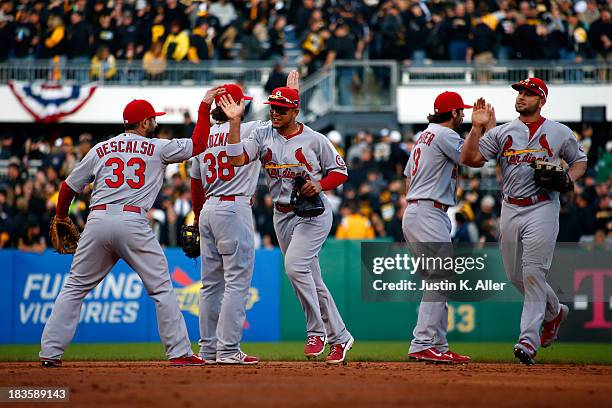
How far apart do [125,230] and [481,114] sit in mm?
3251

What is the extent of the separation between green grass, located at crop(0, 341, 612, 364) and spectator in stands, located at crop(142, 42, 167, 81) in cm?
979

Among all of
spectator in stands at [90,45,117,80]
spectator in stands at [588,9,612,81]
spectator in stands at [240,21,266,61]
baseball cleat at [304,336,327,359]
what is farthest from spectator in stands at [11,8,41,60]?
baseball cleat at [304,336,327,359]

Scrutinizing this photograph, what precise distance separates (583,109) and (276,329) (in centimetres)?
925

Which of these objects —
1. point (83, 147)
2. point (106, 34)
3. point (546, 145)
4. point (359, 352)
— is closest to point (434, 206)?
point (546, 145)

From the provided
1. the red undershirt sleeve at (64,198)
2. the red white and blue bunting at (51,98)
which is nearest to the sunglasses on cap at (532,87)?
the red undershirt sleeve at (64,198)

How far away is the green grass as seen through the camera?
12078 mm

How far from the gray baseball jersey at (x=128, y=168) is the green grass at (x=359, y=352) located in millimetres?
2749

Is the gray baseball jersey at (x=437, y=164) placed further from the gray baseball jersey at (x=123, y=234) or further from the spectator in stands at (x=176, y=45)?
the spectator in stands at (x=176, y=45)

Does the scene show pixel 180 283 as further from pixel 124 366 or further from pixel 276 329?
pixel 124 366

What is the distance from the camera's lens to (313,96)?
2341cm

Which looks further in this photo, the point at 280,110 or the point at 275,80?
the point at 275,80

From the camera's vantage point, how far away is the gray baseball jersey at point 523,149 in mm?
10211

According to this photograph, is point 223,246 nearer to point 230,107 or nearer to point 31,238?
point 230,107

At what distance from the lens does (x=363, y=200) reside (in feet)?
62.5
